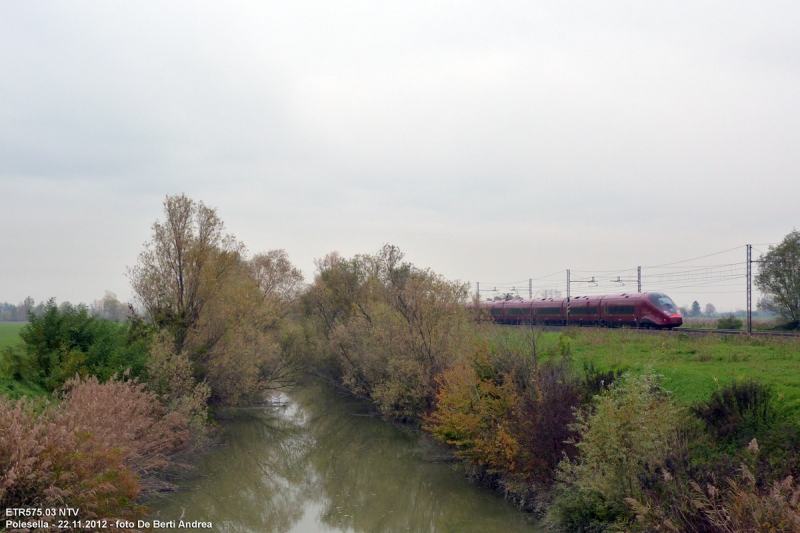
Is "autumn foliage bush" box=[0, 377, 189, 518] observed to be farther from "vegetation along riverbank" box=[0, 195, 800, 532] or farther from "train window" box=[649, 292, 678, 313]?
"train window" box=[649, 292, 678, 313]

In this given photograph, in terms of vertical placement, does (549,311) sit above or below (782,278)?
below

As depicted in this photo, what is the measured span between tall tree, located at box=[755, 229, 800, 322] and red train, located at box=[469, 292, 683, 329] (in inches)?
268

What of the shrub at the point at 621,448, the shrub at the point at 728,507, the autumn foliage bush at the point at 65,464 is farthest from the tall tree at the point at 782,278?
the autumn foliage bush at the point at 65,464

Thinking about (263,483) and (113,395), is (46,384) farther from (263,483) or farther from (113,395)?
(263,483)

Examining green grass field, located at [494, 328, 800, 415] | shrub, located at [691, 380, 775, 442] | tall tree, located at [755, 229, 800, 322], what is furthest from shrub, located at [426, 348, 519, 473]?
tall tree, located at [755, 229, 800, 322]

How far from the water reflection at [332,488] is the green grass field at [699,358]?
5947 millimetres

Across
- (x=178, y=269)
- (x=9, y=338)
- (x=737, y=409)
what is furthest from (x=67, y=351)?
(x=9, y=338)

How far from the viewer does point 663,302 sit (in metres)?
42.7

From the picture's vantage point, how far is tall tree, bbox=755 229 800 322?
1657 inches

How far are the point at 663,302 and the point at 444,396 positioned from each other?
2671 cm

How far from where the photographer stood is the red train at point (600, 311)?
42.0 meters

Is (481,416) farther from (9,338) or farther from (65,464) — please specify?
(9,338)

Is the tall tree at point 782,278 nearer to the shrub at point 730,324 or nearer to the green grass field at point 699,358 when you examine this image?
the shrub at point 730,324

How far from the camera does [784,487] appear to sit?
917cm
